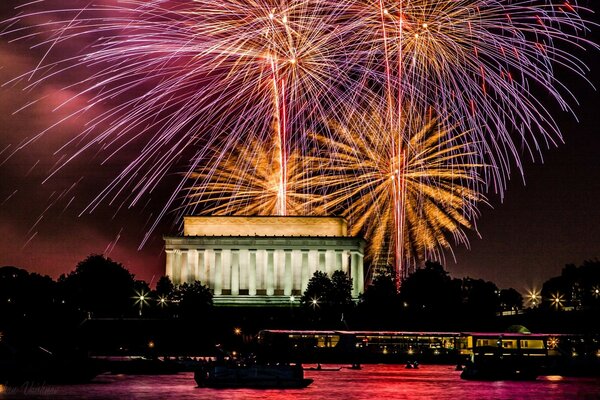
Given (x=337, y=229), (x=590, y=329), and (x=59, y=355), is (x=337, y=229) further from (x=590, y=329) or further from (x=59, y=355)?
(x=59, y=355)

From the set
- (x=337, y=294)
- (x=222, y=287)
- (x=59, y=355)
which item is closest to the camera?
(x=59, y=355)

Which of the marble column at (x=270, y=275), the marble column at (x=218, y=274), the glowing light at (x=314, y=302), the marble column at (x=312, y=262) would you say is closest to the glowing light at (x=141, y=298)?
the marble column at (x=218, y=274)

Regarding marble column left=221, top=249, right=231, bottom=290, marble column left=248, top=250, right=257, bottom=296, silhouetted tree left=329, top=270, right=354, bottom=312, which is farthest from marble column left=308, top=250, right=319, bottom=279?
marble column left=221, top=249, right=231, bottom=290

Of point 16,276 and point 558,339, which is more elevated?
point 16,276

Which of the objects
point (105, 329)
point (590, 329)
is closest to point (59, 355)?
point (105, 329)

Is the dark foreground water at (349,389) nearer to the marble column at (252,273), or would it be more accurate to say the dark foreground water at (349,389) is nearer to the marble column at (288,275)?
the marble column at (252,273)

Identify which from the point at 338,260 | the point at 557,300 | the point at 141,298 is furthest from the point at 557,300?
the point at 141,298

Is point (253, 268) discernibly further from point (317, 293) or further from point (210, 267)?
point (317, 293)
